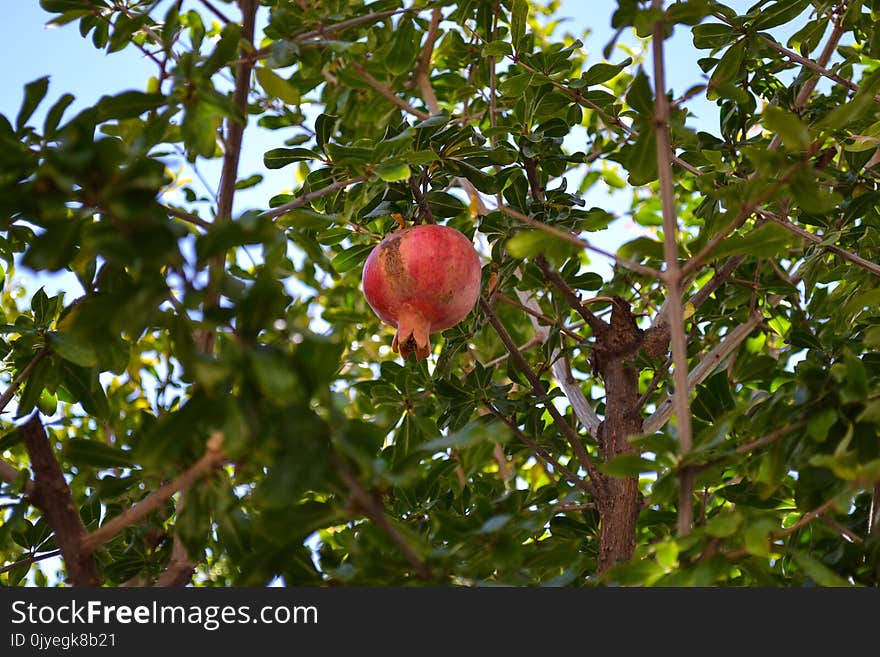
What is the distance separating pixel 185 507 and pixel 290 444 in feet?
0.80

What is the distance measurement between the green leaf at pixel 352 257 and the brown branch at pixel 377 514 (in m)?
1.12

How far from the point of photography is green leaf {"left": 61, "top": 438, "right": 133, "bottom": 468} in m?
1.23

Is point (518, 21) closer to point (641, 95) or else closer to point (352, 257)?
point (352, 257)

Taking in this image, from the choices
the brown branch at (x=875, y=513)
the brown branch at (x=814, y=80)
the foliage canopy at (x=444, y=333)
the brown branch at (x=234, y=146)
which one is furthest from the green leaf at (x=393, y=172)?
the brown branch at (x=814, y=80)

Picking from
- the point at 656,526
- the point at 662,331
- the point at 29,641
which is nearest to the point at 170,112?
the point at 29,641

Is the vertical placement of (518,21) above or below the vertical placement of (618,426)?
above

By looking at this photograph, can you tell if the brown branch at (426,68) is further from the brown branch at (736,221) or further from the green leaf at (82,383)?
the brown branch at (736,221)

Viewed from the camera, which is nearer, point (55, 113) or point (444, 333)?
point (55, 113)

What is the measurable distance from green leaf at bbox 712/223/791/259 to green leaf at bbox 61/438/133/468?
0.86 m

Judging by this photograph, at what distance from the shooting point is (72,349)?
1.50 meters

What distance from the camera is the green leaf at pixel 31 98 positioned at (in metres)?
1.31

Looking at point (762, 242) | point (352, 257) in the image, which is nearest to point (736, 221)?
point (762, 242)

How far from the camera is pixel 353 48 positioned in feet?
5.33

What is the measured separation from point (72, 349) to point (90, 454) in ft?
1.04
